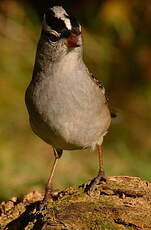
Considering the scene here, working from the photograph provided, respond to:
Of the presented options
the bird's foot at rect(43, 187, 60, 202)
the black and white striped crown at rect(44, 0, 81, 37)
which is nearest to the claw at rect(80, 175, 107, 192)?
the bird's foot at rect(43, 187, 60, 202)

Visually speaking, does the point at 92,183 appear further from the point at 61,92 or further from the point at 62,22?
the point at 62,22

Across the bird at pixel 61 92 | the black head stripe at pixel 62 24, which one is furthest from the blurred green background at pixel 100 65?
the black head stripe at pixel 62 24

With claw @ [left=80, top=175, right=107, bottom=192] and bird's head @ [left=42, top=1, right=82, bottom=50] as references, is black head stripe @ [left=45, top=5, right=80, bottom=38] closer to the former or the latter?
bird's head @ [left=42, top=1, right=82, bottom=50]

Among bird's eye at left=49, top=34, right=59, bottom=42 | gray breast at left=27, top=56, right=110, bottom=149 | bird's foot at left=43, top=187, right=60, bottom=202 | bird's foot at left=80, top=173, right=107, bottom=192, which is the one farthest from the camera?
bird's foot at left=43, top=187, right=60, bottom=202

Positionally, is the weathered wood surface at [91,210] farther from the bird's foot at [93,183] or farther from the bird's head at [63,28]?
the bird's head at [63,28]

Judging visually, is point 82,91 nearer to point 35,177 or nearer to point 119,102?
point 35,177

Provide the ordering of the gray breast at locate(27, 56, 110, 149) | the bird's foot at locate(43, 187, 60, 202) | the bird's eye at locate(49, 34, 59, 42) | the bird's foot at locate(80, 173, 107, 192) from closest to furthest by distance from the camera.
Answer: the bird's eye at locate(49, 34, 59, 42)
the gray breast at locate(27, 56, 110, 149)
the bird's foot at locate(80, 173, 107, 192)
the bird's foot at locate(43, 187, 60, 202)
